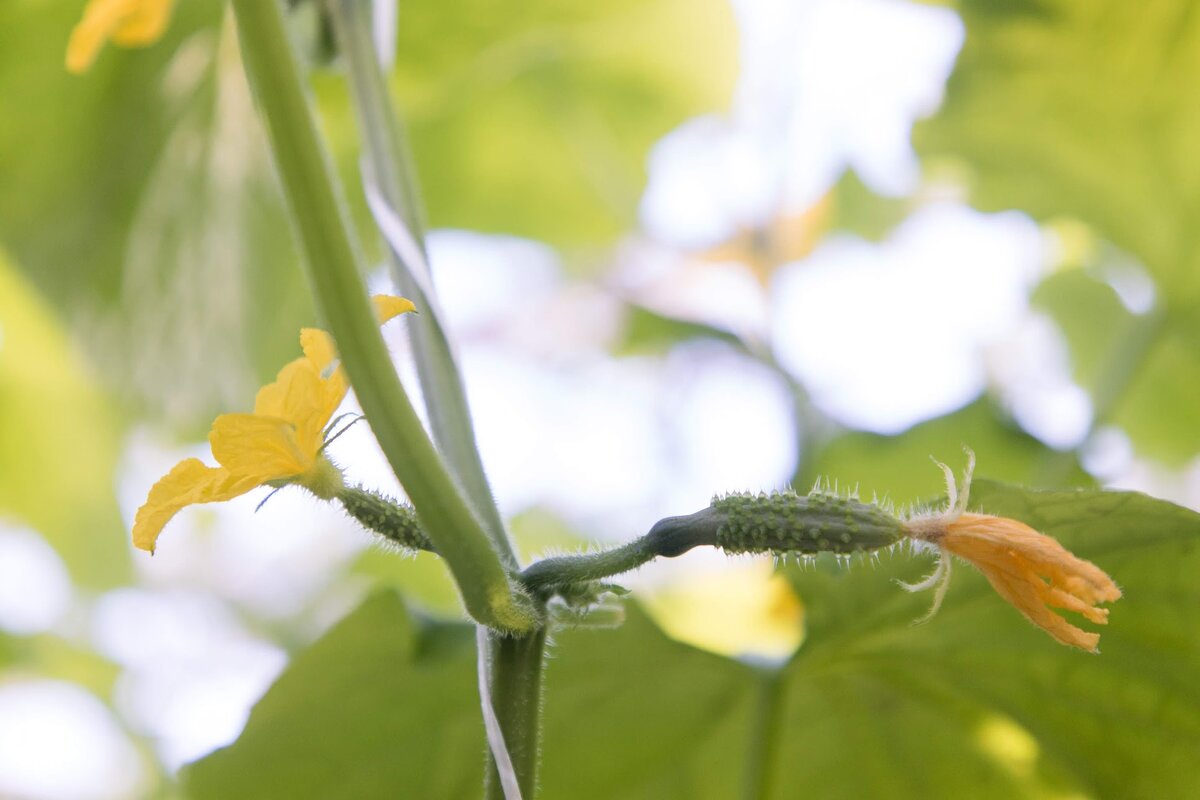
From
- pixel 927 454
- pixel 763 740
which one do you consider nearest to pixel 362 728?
pixel 763 740

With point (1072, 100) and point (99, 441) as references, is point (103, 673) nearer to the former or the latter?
point (99, 441)

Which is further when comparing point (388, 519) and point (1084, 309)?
point (1084, 309)

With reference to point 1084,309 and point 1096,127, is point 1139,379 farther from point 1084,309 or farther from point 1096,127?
point 1096,127

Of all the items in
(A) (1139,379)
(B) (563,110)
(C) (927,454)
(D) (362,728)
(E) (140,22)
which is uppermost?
(E) (140,22)

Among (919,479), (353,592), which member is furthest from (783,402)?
(353,592)

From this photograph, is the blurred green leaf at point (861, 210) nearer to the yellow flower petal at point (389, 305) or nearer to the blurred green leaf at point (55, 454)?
the blurred green leaf at point (55, 454)

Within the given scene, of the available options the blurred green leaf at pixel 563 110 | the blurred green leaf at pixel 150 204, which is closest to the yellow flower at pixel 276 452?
the blurred green leaf at pixel 150 204

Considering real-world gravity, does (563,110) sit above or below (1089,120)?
above
